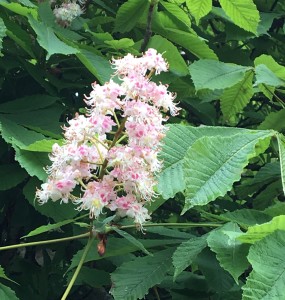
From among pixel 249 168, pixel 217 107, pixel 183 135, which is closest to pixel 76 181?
pixel 183 135

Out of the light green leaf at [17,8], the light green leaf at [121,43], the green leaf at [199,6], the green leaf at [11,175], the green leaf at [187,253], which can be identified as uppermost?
the light green leaf at [17,8]

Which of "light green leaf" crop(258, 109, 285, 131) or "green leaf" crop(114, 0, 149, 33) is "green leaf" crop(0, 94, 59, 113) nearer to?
"green leaf" crop(114, 0, 149, 33)

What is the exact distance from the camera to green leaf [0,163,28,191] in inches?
61.2

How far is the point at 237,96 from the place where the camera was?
179 cm

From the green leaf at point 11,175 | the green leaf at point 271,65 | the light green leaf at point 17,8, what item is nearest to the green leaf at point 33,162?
the green leaf at point 11,175

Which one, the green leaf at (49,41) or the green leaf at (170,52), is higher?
the green leaf at (49,41)

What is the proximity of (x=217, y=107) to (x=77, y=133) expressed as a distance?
4.67ft

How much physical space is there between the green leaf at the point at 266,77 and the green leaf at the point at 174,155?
1.07 ft

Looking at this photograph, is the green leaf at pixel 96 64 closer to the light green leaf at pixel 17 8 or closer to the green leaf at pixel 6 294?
the light green leaf at pixel 17 8

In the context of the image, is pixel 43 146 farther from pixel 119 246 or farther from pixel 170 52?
pixel 170 52

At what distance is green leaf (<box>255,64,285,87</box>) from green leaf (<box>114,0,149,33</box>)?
1.38 ft

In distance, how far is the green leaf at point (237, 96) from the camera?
174cm

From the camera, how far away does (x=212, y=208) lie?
252 centimetres

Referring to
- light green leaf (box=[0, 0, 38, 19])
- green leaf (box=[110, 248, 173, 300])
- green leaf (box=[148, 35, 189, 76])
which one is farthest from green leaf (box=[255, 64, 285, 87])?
light green leaf (box=[0, 0, 38, 19])
